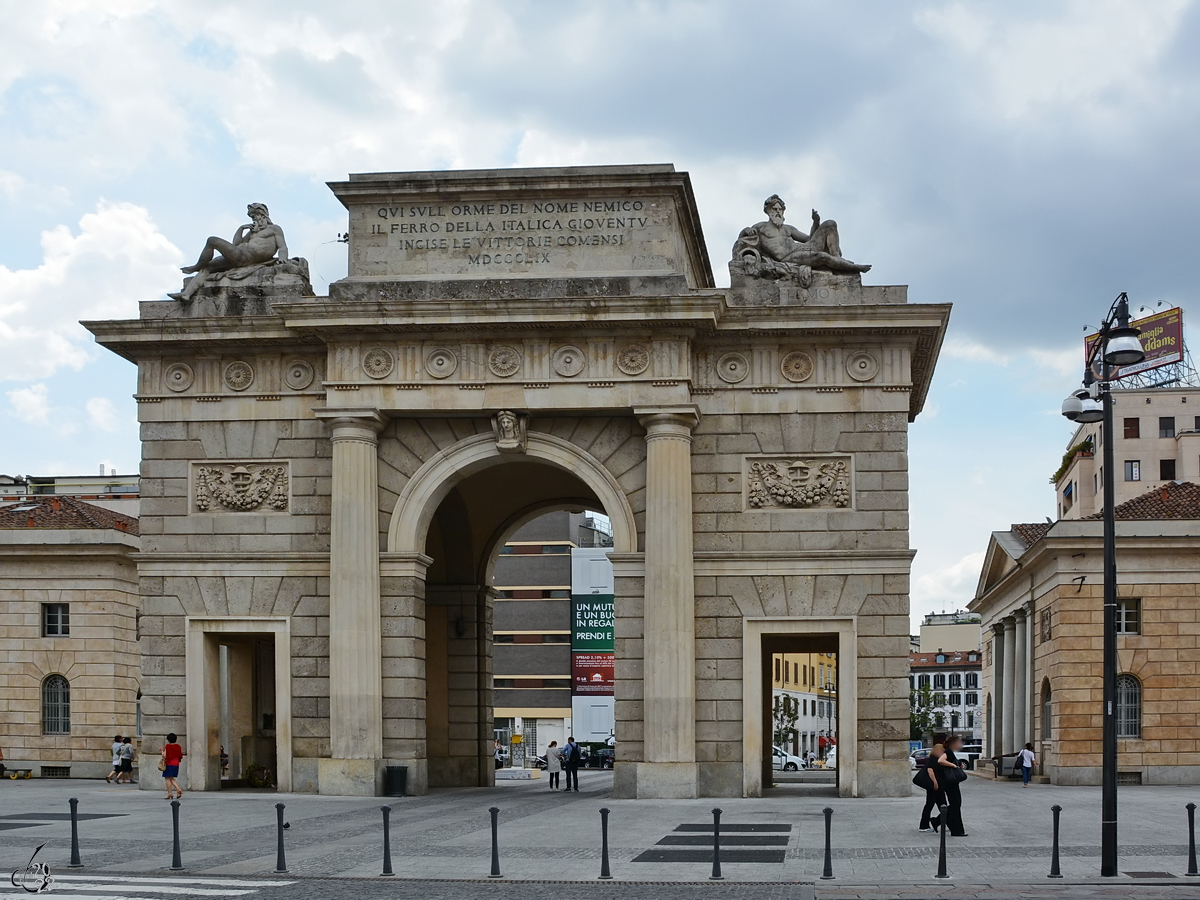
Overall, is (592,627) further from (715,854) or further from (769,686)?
(715,854)

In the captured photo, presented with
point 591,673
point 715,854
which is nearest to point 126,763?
point 715,854

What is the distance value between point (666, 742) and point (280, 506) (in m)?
11.1

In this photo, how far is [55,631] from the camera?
54000 millimetres

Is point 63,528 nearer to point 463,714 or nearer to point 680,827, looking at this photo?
point 463,714

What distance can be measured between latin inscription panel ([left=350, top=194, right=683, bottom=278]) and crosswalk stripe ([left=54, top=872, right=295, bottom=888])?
20.1 meters

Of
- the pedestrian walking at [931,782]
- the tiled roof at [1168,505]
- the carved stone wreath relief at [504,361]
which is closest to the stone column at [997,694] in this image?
the tiled roof at [1168,505]

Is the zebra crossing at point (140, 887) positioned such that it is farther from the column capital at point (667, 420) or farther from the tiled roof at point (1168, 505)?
the tiled roof at point (1168, 505)

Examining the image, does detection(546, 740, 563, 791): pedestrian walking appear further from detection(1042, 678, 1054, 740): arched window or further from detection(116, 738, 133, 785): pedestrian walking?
detection(1042, 678, 1054, 740): arched window

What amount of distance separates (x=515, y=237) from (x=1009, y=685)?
1397 inches

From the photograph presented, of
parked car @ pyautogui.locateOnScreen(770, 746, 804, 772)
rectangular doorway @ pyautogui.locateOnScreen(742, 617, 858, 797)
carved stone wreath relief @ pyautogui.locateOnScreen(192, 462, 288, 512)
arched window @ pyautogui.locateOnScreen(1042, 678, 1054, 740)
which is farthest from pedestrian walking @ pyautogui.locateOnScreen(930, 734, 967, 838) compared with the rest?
parked car @ pyautogui.locateOnScreen(770, 746, 804, 772)

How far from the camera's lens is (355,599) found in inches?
1454

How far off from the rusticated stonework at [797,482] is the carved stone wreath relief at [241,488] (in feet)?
37.7

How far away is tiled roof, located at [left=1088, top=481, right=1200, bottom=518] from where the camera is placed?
51000 mm

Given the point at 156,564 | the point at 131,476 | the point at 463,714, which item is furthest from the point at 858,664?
the point at 131,476
